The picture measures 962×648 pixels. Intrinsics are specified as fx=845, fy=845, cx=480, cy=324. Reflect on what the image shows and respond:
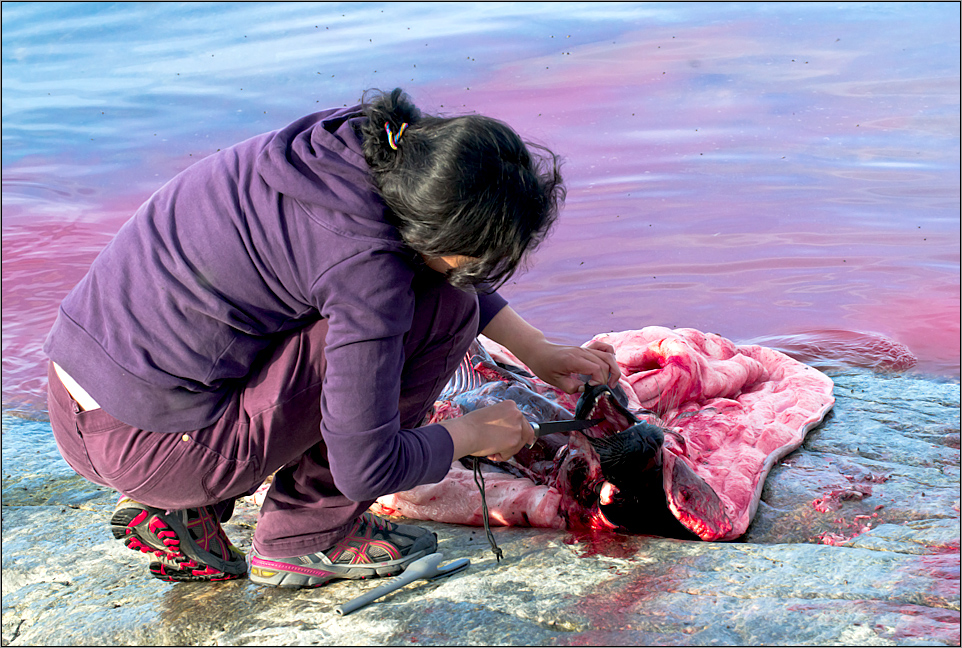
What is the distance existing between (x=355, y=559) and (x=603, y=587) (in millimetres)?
625

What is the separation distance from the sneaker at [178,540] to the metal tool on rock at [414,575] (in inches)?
15.3

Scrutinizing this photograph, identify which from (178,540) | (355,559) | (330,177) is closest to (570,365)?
(355,559)

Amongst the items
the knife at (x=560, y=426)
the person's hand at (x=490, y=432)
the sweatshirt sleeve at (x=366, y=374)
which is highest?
the sweatshirt sleeve at (x=366, y=374)

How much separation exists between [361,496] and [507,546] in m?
0.62

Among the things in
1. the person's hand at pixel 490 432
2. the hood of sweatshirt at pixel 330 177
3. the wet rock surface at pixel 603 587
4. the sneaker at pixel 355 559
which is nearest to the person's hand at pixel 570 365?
the person's hand at pixel 490 432

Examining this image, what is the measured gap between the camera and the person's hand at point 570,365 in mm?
2377

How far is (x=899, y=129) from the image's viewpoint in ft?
20.6

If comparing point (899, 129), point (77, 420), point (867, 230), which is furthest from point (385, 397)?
point (899, 129)

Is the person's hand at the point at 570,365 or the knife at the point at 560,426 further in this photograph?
the person's hand at the point at 570,365

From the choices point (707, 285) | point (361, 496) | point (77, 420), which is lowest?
point (707, 285)

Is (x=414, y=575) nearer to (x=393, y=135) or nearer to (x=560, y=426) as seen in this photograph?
(x=560, y=426)

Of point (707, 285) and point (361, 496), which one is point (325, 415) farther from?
point (707, 285)

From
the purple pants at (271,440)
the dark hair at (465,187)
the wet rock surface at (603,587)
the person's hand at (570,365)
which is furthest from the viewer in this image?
the person's hand at (570,365)

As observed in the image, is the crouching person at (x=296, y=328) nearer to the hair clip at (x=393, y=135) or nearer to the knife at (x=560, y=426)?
the hair clip at (x=393, y=135)
